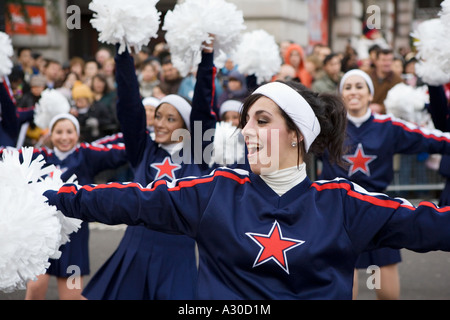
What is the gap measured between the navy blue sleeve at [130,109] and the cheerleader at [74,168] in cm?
63

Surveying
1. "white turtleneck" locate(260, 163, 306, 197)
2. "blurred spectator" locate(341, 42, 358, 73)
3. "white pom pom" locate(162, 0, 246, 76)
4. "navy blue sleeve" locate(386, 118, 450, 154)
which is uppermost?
"white pom pom" locate(162, 0, 246, 76)

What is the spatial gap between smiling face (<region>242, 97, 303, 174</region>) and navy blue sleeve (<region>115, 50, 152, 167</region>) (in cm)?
140

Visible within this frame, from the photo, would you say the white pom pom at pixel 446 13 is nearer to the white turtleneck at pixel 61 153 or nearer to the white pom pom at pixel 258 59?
the white pom pom at pixel 258 59

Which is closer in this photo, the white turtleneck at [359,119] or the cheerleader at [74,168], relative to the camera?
the cheerleader at [74,168]

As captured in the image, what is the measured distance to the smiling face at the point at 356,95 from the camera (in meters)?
5.42

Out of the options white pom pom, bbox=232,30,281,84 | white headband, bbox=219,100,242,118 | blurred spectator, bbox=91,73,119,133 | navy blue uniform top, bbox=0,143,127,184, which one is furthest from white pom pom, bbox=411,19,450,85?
blurred spectator, bbox=91,73,119,133

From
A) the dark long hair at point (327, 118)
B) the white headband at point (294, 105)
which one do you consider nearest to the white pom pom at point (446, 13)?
the dark long hair at point (327, 118)

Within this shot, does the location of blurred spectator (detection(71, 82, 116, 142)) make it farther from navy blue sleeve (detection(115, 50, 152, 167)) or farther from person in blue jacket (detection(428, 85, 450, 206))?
person in blue jacket (detection(428, 85, 450, 206))

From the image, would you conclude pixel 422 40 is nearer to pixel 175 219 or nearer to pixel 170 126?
pixel 170 126

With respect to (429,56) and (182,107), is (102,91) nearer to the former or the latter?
(182,107)

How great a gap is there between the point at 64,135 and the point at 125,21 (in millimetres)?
1715

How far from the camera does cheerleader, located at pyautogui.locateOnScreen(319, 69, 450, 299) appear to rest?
5.21m
